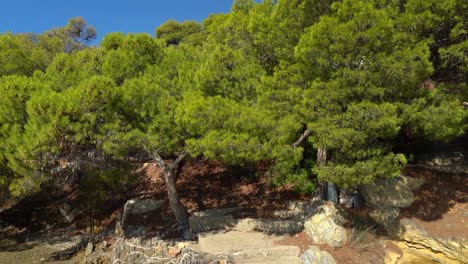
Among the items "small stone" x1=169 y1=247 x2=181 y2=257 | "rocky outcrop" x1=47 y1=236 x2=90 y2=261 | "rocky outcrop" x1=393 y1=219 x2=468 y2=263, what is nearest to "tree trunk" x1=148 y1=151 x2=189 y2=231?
"small stone" x1=169 y1=247 x2=181 y2=257

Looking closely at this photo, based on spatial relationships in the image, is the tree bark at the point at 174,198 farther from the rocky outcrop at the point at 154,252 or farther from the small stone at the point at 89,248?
the small stone at the point at 89,248

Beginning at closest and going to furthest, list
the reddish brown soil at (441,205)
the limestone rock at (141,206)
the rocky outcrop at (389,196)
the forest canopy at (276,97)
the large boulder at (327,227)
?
the forest canopy at (276,97), the large boulder at (327,227), the reddish brown soil at (441,205), the rocky outcrop at (389,196), the limestone rock at (141,206)

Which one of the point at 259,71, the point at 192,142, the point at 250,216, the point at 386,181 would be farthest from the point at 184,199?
the point at 386,181

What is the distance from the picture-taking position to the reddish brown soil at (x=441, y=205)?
8.74 meters

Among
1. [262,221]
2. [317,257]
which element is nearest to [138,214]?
[262,221]

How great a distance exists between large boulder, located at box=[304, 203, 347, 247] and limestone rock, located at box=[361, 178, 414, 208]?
141 cm

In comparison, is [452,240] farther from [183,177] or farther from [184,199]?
[183,177]

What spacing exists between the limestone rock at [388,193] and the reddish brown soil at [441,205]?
24 cm

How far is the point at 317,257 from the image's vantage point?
311 inches

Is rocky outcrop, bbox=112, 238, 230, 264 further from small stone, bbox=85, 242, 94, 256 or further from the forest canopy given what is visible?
the forest canopy

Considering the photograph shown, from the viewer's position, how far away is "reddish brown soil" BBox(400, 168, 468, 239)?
874 centimetres

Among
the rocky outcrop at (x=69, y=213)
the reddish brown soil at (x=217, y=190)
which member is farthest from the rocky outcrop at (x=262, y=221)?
the rocky outcrop at (x=69, y=213)

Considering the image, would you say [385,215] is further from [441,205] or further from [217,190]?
[217,190]

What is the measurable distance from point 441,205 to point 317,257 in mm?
4514
